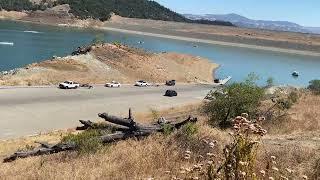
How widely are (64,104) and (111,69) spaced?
34.9m

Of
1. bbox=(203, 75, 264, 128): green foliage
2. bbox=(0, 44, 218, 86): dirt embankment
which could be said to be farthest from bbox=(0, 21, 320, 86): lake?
bbox=(203, 75, 264, 128): green foliage

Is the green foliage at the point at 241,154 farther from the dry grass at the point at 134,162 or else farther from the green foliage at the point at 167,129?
the green foliage at the point at 167,129

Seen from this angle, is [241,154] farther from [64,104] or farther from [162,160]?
[64,104]

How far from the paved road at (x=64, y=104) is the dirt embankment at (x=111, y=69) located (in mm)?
7360

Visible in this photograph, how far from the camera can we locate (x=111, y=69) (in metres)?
86.5

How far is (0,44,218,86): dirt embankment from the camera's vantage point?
230ft

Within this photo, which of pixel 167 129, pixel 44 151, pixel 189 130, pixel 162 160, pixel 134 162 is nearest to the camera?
pixel 162 160

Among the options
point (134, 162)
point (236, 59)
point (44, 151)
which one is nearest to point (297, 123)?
point (44, 151)

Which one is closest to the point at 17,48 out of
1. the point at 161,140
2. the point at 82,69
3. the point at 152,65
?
the point at 152,65

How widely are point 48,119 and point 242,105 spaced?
19.4 meters

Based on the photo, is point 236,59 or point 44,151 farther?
point 236,59

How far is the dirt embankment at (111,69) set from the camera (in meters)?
70.1

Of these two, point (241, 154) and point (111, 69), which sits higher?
point (241, 154)

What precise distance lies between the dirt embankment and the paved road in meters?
7.36
